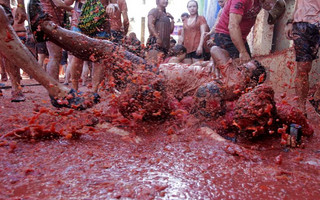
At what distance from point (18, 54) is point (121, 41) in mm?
2193

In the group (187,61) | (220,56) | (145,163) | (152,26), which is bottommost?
(145,163)

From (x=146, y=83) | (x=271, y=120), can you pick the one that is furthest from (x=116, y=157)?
(x=271, y=120)

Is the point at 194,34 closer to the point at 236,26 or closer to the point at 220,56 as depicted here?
the point at 220,56

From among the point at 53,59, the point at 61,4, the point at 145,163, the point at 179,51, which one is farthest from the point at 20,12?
the point at 179,51

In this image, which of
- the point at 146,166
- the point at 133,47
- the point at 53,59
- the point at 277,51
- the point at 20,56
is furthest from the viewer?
the point at 277,51

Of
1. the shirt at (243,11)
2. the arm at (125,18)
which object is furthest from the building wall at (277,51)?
the arm at (125,18)

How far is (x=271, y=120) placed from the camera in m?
1.66

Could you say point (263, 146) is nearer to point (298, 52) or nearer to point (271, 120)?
point (271, 120)

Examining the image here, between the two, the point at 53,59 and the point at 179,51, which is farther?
the point at 179,51

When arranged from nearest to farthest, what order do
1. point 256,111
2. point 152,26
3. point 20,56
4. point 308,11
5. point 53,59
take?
point 256,111, point 20,56, point 308,11, point 53,59, point 152,26

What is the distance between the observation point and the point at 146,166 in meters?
1.15

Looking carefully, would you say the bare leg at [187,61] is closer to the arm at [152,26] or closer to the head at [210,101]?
the arm at [152,26]

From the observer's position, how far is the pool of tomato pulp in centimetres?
91

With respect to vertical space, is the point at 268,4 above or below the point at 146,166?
above
